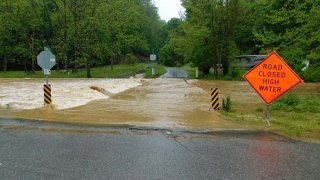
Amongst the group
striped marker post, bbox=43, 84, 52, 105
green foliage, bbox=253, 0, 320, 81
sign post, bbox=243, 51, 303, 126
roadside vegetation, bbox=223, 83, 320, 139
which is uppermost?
green foliage, bbox=253, 0, 320, 81

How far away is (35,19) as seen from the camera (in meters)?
57.4

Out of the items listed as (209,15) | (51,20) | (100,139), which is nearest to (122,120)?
(100,139)

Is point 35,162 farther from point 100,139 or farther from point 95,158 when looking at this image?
point 100,139

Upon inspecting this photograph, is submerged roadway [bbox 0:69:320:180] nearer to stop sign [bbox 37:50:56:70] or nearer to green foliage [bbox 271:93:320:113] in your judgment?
green foliage [bbox 271:93:320:113]

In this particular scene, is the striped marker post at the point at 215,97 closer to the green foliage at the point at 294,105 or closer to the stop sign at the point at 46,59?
the green foliage at the point at 294,105

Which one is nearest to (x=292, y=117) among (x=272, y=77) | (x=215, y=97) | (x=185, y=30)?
(x=272, y=77)

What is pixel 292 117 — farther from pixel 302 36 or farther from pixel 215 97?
pixel 302 36

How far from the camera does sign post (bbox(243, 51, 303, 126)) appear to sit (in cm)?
1261

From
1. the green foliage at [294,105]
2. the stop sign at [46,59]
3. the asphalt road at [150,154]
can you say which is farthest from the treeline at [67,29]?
the asphalt road at [150,154]

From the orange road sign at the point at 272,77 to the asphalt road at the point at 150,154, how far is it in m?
1.88

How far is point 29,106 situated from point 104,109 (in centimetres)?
340

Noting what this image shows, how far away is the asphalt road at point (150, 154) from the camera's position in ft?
23.3

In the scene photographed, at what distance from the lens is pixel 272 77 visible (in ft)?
41.9

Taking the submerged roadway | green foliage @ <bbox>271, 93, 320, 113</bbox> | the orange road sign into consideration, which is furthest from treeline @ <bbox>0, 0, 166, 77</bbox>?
the submerged roadway
